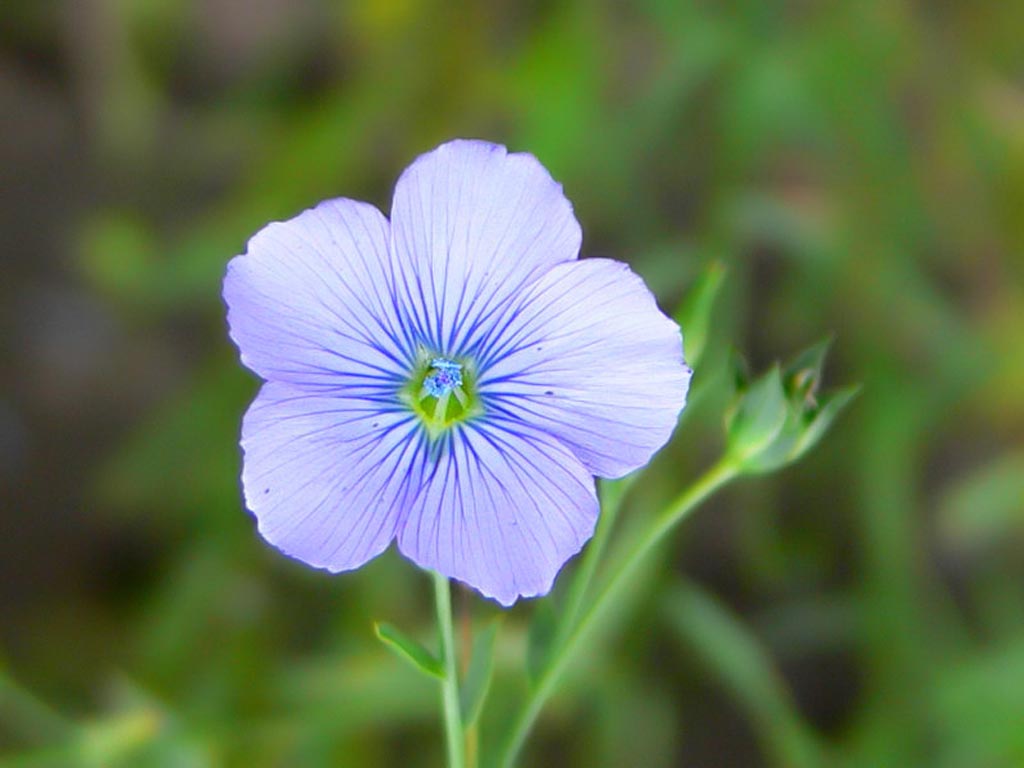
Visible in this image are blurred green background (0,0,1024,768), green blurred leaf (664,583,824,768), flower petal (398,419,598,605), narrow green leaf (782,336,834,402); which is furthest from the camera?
blurred green background (0,0,1024,768)

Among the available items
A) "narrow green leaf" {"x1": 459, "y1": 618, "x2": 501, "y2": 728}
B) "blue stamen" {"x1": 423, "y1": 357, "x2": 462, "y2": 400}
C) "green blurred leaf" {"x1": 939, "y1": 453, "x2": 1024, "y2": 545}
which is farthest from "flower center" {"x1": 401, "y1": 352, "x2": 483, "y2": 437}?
"green blurred leaf" {"x1": 939, "y1": 453, "x2": 1024, "y2": 545}

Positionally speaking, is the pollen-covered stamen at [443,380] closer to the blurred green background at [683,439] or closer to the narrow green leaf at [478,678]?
the narrow green leaf at [478,678]

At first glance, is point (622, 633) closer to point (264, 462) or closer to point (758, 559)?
point (758, 559)

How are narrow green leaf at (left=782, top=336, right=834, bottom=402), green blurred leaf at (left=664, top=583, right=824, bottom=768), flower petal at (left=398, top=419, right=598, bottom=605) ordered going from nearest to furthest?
flower petal at (left=398, top=419, right=598, bottom=605) < narrow green leaf at (left=782, top=336, right=834, bottom=402) < green blurred leaf at (left=664, top=583, right=824, bottom=768)

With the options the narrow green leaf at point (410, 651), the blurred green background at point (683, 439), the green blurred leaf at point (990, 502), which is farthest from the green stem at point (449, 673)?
the green blurred leaf at point (990, 502)

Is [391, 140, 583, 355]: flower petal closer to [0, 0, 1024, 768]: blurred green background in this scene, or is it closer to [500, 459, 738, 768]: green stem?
[500, 459, 738, 768]: green stem

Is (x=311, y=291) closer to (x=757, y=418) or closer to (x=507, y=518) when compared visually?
(x=507, y=518)

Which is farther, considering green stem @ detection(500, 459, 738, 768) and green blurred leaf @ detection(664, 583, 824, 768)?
green blurred leaf @ detection(664, 583, 824, 768)
